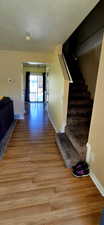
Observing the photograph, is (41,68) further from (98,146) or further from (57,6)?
(98,146)

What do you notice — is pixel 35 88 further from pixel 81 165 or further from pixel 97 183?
pixel 97 183

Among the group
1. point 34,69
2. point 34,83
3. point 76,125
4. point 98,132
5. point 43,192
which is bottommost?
point 43,192

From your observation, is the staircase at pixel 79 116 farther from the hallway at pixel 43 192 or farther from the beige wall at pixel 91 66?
the hallway at pixel 43 192

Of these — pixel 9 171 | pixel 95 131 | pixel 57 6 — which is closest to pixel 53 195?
pixel 9 171

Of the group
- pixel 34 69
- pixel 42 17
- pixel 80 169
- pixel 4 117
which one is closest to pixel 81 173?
pixel 80 169

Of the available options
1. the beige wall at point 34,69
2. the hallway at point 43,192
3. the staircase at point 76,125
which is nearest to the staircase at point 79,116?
the staircase at point 76,125

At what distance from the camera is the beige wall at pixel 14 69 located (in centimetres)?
429

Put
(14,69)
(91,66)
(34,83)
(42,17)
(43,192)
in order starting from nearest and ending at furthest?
1. (43,192)
2. (42,17)
3. (91,66)
4. (14,69)
5. (34,83)

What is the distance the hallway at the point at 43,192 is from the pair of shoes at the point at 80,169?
7 centimetres

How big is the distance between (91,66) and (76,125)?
1.95 metres

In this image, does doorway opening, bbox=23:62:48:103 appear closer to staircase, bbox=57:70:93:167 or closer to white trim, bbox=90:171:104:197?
staircase, bbox=57:70:93:167

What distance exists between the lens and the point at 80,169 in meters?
1.93

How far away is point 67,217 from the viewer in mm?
1313

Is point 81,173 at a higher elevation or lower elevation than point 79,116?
lower
